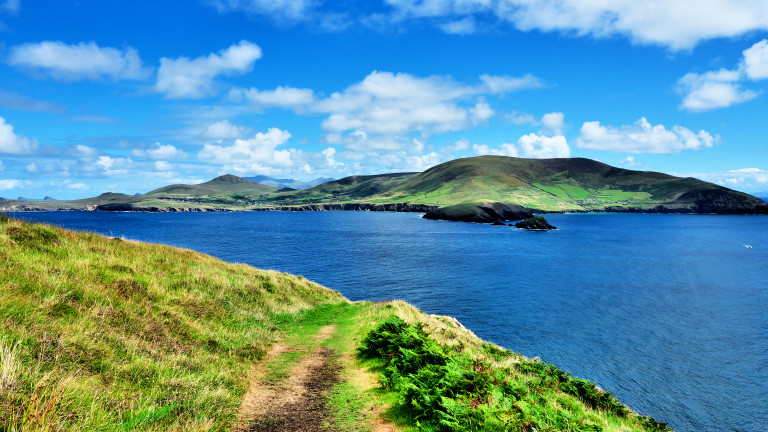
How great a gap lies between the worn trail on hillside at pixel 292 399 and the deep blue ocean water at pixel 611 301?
2070 centimetres

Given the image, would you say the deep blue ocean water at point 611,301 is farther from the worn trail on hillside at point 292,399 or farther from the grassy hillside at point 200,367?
the worn trail on hillside at point 292,399

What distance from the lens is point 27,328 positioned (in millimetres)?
9586

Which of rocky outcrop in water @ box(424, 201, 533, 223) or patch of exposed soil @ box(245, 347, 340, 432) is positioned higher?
rocky outcrop in water @ box(424, 201, 533, 223)

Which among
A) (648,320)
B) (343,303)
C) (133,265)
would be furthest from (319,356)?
(648,320)

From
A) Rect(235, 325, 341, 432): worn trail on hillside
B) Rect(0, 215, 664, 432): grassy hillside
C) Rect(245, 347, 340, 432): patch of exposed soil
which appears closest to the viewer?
Rect(0, 215, 664, 432): grassy hillside

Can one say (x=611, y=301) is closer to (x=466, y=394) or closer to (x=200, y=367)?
(x=466, y=394)

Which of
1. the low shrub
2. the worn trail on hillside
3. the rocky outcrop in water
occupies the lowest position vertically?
the worn trail on hillside

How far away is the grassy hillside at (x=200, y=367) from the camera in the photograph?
26.1ft

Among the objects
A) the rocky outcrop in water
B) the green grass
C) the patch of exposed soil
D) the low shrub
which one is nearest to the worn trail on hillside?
the patch of exposed soil

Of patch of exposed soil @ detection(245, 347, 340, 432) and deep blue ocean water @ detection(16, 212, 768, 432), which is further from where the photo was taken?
deep blue ocean water @ detection(16, 212, 768, 432)

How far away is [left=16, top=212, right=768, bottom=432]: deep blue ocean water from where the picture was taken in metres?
25.0

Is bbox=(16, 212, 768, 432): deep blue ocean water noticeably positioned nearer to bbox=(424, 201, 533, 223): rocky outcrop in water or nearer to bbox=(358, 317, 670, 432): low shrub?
bbox=(358, 317, 670, 432): low shrub

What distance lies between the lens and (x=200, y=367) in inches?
468

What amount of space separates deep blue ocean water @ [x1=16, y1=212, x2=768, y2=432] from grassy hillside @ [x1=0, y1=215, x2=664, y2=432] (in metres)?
11.5
